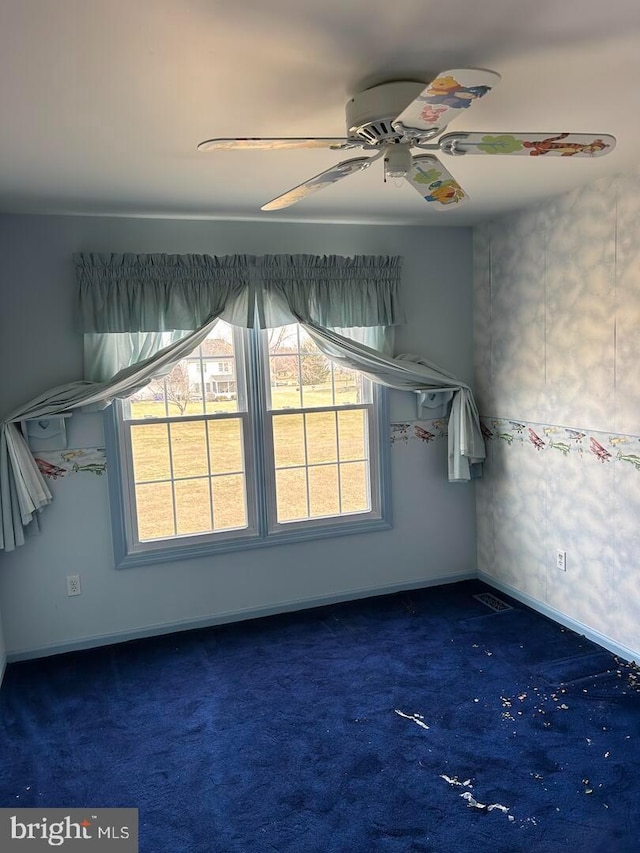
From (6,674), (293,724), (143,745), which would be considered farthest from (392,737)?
(6,674)

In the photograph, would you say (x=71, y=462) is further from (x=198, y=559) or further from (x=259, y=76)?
(x=259, y=76)

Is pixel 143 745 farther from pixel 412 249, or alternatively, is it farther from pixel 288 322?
pixel 412 249

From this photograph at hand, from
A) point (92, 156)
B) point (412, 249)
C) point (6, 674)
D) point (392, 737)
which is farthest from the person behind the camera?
point (412, 249)

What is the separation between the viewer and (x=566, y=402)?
3.50 m

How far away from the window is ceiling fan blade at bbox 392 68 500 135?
2.19m

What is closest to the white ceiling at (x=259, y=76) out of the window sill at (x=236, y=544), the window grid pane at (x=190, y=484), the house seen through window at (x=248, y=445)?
the house seen through window at (x=248, y=445)

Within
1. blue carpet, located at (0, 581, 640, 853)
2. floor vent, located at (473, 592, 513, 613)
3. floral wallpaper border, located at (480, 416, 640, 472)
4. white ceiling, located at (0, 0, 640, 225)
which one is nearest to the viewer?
white ceiling, located at (0, 0, 640, 225)

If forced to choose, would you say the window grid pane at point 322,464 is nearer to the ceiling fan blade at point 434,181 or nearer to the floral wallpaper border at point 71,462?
the floral wallpaper border at point 71,462

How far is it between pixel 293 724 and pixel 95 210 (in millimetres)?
2792

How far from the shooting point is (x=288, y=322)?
3770 mm

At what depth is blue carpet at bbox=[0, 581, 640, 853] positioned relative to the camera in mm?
2164

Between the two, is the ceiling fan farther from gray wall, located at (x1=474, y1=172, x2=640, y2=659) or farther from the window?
the window

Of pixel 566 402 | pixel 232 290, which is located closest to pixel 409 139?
pixel 232 290

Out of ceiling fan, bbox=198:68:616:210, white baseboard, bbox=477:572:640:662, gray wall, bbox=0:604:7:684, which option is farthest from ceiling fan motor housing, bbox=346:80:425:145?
gray wall, bbox=0:604:7:684
